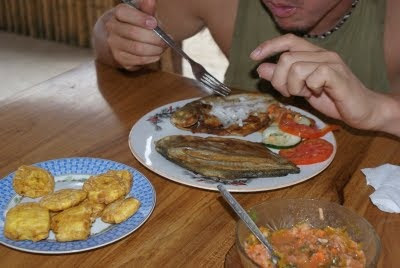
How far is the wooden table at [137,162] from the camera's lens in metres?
0.90

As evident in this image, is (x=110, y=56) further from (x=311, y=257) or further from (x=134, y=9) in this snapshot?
(x=311, y=257)

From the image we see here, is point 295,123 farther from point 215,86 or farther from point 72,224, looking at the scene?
point 72,224

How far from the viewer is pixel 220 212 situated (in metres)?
1.00

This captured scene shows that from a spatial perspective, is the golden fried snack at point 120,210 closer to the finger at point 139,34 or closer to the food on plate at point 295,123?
the food on plate at point 295,123

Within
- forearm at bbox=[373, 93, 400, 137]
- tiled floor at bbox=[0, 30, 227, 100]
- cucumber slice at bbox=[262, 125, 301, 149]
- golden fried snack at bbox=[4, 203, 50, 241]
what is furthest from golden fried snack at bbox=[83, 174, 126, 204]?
tiled floor at bbox=[0, 30, 227, 100]

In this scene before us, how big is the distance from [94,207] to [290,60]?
1.63 ft

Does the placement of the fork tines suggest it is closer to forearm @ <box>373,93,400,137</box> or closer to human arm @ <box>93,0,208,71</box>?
human arm @ <box>93,0,208,71</box>

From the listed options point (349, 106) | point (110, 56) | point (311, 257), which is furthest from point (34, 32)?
point (311, 257)

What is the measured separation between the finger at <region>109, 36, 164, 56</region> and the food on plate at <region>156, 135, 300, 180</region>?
0.33 metres

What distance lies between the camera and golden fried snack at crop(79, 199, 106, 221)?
95 cm

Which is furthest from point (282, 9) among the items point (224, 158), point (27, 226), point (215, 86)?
point (27, 226)

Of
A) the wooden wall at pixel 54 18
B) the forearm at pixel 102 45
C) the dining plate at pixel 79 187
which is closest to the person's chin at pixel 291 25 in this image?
the forearm at pixel 102 45

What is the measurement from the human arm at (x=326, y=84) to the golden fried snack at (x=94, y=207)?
463mm

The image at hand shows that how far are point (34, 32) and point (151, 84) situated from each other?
336 centimetres
